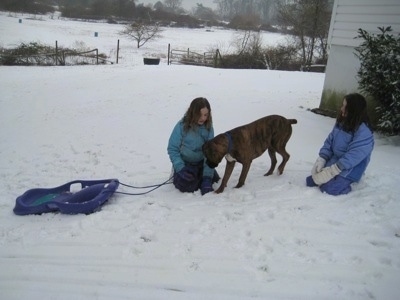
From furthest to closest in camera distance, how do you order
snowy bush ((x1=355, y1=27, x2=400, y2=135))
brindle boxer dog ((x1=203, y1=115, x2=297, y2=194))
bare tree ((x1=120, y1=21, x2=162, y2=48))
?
bare tree ((x1=120, y1=21, x2=162, y2=48)) → snowy bush ((x1=355, y1=27, x2=400, y2=135)) → brindle boxer dog ((x1=203, y1=115, x2=297, y2=194))

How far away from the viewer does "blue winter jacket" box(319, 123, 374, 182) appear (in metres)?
4.18

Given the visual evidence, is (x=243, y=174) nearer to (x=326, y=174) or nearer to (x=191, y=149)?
(x=191, y=149)

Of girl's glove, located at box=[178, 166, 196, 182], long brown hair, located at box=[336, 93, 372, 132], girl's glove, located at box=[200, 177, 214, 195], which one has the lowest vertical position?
girl's glove, located at box=[200, 177, 214, 195]

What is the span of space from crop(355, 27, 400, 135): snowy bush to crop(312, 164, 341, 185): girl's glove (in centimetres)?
284

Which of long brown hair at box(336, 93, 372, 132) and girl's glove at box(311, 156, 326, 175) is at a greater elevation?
long brown hair at box(336, 93, 372, 132)

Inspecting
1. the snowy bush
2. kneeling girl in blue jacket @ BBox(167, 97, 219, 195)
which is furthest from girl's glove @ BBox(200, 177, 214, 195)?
the snowy bush

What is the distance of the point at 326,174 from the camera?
4.28 m

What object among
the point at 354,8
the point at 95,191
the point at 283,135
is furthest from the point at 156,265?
the point at 354,8

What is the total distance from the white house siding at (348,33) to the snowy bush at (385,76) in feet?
2.25

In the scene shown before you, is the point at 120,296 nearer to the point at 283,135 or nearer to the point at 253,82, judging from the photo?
the point at 283,135

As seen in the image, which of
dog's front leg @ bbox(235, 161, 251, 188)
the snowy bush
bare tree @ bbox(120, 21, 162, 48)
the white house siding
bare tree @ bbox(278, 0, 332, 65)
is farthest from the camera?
bare tree @ bbox(120, 21, 162, 48)

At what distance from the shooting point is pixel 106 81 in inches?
551

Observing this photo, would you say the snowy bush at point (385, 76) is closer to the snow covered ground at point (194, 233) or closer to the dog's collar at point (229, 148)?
the snow covered ground at point (194, 233)

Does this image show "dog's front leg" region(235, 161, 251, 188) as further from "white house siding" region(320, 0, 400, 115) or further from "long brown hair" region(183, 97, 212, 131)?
"white house siding" region(320, 0, 400, 115)
